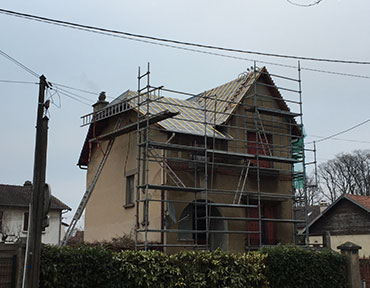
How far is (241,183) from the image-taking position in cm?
2103

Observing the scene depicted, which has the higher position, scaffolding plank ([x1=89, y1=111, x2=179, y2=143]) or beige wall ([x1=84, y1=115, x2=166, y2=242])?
scaffolding plank ([x1=89, y1=111, x2=179, y2=143])

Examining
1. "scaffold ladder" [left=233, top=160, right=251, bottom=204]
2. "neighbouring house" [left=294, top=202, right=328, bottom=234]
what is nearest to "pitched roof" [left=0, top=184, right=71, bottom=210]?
"neighbouring house" [left=294, top=202, right=328, bottom=234]

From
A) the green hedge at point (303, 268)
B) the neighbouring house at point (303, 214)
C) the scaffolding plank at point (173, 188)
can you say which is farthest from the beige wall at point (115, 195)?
the neighbouring house at point (303, 214)

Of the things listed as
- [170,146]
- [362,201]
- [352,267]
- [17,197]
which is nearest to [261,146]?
[170,146]

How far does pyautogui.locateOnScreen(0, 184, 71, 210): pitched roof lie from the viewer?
1529 inches

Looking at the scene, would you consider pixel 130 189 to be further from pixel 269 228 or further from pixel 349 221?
pixel 349 221

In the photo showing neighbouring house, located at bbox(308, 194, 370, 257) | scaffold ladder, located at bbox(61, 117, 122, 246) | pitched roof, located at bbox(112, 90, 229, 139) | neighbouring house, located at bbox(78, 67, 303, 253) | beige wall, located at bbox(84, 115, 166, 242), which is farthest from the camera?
neighbouring house, located at bbox(308, 194, 370, 257)

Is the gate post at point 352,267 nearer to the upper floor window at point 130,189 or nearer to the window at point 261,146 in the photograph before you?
the window at point 261,146

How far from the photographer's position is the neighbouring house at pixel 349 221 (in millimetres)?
30219

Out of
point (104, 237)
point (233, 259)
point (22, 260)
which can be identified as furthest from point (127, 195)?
point (22, 260)

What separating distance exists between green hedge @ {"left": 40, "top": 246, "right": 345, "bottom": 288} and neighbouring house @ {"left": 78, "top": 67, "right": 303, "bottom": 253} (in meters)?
3.51

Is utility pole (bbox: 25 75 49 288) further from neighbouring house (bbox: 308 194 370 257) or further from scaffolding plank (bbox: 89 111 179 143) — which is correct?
neighbouring house (bbox: 308 194 370 257)

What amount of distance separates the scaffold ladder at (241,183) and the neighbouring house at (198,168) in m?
0.05

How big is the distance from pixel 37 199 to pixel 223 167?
38.1ft
